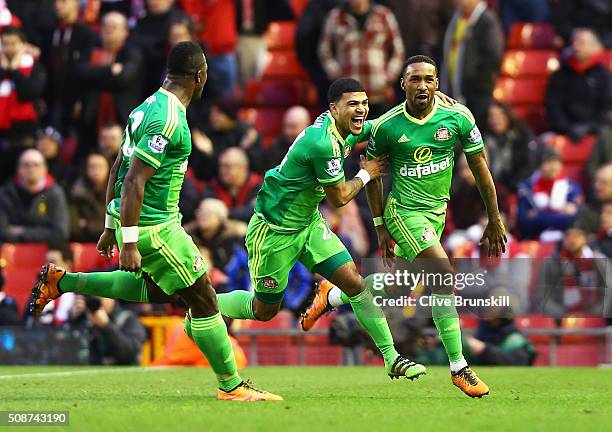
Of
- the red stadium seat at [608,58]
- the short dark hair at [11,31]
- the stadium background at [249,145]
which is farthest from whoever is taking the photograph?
the red stadium seat at [608,58]

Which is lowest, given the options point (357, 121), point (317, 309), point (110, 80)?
A: point (317, 309)

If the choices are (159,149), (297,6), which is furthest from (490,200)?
(297,6)

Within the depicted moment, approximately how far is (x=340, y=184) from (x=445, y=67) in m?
8.65

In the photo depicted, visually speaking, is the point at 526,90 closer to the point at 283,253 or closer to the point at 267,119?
the point at 267,119

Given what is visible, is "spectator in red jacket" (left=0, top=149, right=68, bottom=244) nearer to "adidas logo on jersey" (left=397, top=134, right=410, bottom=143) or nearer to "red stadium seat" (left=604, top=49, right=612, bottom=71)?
"adidas logo on jersey" (left=397, top=134, right=410, bottom=143)

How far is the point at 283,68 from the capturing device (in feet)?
68.6

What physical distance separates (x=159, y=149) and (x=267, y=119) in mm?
11313

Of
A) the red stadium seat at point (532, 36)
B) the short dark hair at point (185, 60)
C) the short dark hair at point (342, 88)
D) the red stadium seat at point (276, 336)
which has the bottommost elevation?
the red stadium seat at point (276, 336)

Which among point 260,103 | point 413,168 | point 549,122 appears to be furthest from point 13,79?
point 413,168

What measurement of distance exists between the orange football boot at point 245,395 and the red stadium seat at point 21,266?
747 cm

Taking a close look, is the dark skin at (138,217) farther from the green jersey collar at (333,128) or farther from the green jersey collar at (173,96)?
the green jersey collar at (333,128)

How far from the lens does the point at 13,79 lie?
722 inches

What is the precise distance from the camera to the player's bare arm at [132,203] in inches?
368

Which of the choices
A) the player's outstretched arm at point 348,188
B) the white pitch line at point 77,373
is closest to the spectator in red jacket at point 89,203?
the white pitch line at point 77,373
